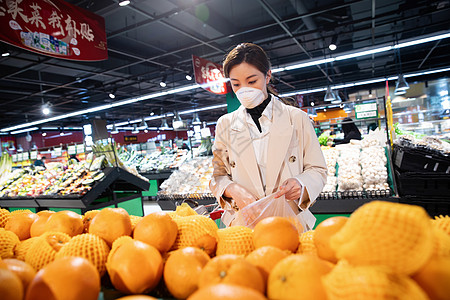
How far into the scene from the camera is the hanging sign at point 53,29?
2688mm

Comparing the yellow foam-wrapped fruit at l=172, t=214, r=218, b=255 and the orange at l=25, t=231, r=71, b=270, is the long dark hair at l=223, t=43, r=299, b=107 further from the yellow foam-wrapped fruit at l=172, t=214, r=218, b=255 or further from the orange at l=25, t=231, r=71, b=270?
the orange at l=25, t=231, r=71, b=270

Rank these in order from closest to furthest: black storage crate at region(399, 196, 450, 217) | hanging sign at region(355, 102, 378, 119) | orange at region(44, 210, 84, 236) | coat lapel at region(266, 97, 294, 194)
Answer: orange at region(44, 210, 84, 236), coat lapel at region(266, 97, 294, 194), black storage crate at region(399, 196, 450, 217), hanging sign at region(355, 102, 378, 119)

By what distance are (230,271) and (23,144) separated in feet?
96.6

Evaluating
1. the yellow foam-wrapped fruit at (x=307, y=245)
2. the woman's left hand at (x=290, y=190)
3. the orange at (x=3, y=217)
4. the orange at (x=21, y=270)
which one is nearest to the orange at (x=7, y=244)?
the orange at (x=21, y=270)

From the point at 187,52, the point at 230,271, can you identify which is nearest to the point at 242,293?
the point at 230,271

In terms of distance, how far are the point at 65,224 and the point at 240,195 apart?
2.96ft

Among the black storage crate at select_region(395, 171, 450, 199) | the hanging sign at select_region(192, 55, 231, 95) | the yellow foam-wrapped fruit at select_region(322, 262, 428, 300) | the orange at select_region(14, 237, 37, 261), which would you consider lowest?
the black storage crate at select_region(395, 171, 450, 199)

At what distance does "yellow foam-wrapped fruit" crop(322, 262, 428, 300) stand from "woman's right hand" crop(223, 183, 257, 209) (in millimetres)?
1110

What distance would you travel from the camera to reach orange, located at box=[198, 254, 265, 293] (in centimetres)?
60

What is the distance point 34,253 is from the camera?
898mm

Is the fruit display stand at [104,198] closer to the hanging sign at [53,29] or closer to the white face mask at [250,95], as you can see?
the hanging sign at [53,29]

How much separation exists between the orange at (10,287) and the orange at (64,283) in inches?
1.2

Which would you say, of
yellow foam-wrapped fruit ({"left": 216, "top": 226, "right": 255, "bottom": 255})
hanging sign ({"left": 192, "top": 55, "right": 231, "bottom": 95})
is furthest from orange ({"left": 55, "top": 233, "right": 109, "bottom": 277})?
hanging sign ({"left": 192, "top": 55, "right": 231, "bottom": 95})

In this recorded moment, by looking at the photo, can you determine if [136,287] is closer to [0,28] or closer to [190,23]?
[0,28]
